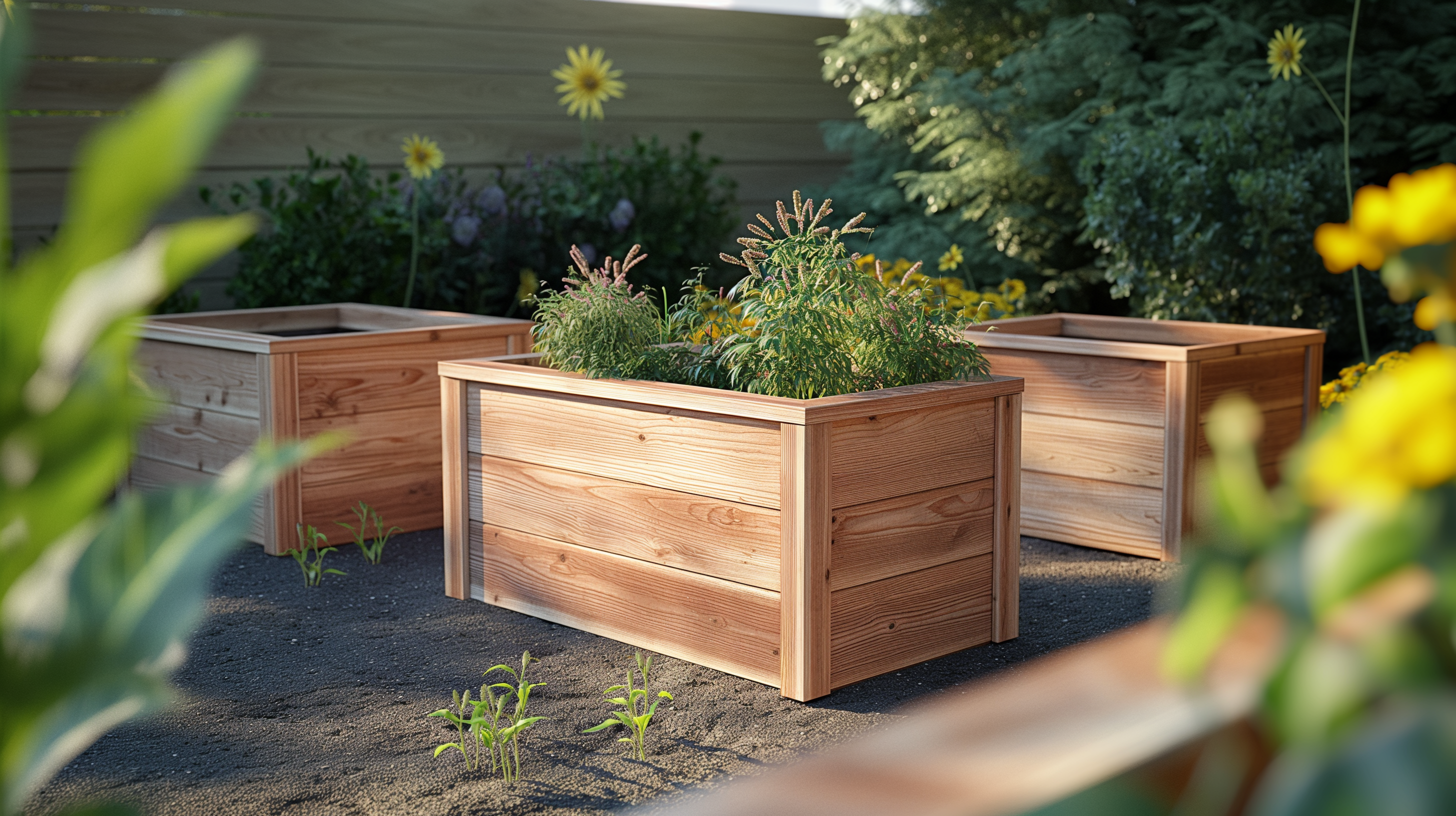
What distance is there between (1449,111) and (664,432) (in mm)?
6209

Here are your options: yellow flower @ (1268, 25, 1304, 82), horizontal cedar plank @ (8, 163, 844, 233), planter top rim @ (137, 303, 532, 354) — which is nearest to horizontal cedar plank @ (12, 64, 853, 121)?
horizontal cedar plank @ (8, 163, 844, 233)

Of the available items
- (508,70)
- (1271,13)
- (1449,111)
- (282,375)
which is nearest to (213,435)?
(282,375)

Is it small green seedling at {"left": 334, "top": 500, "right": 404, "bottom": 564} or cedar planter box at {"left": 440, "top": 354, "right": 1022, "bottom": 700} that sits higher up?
cedar planter box at {"left": 440, "top": 354, "right": 1022, "bottom": 700}

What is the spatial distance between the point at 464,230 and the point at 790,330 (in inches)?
145

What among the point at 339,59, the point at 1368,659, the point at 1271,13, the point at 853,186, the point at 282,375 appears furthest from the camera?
the point at 853,186

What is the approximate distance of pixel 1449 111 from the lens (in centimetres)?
730

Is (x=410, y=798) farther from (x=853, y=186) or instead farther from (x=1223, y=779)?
(x=853, y=186)

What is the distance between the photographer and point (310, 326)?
5.27 meters

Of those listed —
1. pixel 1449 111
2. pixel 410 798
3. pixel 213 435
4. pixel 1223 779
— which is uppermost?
pixel 1449 111

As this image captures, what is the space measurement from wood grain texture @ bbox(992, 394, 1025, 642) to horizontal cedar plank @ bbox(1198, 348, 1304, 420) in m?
1.05

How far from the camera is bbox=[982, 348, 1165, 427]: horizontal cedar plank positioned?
3984 mm

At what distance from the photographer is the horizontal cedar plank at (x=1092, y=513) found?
4.03 metres

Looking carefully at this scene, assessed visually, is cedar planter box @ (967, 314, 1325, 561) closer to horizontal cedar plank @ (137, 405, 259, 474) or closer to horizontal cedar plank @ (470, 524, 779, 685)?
horizontal cedar plank @ (470, 524, 779, 685)

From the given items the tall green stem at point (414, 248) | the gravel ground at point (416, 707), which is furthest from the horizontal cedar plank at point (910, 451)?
the tall green stem at point (414, 248)
